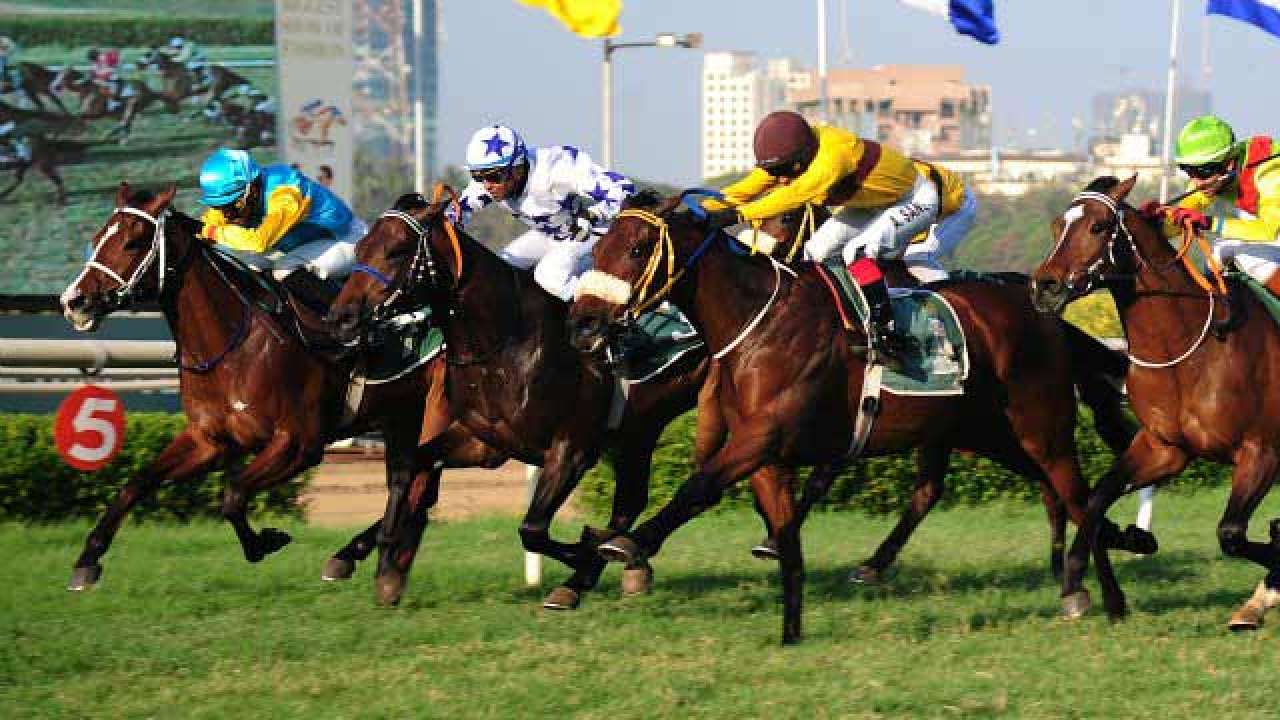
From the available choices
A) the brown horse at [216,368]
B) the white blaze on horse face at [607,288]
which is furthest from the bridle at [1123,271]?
→ the brown horse at [216,368]

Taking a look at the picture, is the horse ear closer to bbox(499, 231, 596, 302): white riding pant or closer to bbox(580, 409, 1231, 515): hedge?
bbox(499, 231, 596, 302): white riding pant

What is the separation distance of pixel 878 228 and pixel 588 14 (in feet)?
14.1

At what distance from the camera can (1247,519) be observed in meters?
7.20

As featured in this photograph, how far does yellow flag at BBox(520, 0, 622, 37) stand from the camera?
1188 cm

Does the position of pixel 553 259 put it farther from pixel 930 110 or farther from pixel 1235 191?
pixel 930 110

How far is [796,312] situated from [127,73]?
24519 millimetres

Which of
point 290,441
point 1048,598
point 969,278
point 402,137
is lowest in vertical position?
point 402,137

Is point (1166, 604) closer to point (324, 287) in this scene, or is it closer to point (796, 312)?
point (796, 312)

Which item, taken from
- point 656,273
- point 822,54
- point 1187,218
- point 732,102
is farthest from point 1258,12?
point 732,102

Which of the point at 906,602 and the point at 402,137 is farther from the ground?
the point at 906,602

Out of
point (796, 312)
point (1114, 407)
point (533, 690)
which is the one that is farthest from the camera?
point (1114, 407)

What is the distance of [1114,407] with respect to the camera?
862 centimetres

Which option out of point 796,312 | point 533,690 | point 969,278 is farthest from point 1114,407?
point 533,690

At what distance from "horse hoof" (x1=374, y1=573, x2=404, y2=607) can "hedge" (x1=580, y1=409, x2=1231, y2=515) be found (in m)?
2.87
